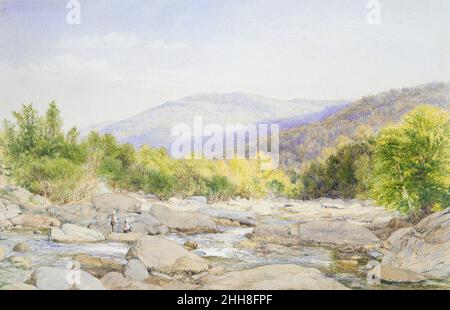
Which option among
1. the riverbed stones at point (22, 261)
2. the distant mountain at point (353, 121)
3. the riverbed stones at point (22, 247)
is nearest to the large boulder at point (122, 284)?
the riverbed stones at point (22, 261)

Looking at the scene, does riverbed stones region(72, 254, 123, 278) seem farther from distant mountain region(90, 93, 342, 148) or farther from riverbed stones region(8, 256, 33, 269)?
distant mountain region(90, 93, 342, 148)

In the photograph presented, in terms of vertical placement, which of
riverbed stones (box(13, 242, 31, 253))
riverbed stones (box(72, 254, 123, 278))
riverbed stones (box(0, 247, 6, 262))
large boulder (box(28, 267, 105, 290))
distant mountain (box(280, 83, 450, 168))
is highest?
distant mountain (box(280, 83, 450, 168))

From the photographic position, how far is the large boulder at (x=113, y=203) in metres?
8.25

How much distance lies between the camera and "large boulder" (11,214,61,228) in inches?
314

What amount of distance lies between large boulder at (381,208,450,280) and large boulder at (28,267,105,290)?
12.4ft

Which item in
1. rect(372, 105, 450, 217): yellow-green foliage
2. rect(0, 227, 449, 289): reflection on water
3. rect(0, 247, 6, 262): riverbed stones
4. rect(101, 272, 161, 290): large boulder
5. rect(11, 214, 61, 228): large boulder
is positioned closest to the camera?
rect(101, 272, 161, 290): large boulder

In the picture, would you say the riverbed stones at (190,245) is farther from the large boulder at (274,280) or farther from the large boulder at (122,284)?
the large boulder at (122,284)

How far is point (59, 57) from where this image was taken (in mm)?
8039

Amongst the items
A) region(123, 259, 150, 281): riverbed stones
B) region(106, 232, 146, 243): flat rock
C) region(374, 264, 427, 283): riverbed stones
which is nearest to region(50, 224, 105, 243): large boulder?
region(106, 232, 146, 243): flat rock

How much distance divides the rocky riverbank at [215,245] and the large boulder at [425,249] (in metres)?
0.01

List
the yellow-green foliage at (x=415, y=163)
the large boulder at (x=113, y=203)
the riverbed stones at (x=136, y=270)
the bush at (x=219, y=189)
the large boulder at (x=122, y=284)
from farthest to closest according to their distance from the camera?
1. the bush at (x=219, y=189)
2. the large boulder at (x=113, y=203)
3. the yellow-green foliage at (x=415, y=163)
4. the riverbed stones at (x=136, y=270)
5. the large boulder at (x=122, y=284)

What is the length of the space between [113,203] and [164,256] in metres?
1.37

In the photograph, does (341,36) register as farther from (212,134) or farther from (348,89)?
(212,134)
